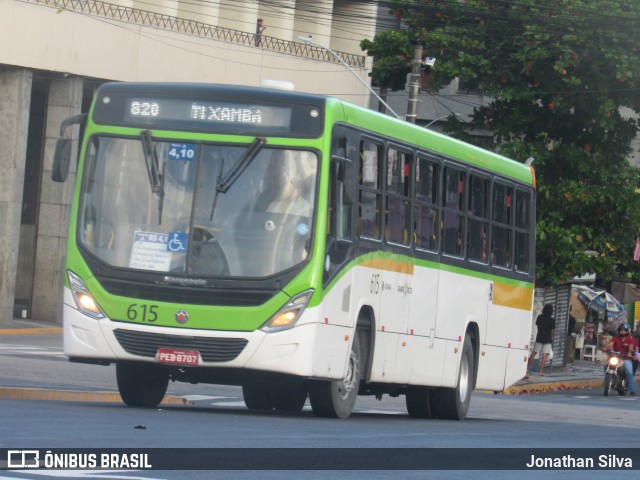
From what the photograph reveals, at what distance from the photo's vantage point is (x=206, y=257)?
14742 millimetres

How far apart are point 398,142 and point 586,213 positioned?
2101cm

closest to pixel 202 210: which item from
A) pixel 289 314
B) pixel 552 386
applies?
pixel 289 314

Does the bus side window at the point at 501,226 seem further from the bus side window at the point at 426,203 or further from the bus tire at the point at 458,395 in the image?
the bus side window at the point at 426,203

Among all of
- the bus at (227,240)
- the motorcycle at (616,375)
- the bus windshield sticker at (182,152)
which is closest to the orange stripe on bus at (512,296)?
the bus at (227,240)

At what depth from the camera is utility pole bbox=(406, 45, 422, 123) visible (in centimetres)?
3459

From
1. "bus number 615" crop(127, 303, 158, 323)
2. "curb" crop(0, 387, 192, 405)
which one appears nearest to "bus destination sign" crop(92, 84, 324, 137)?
"bus number 615" crop(127, 303, 158, 323)

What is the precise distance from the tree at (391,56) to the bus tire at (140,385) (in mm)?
23827

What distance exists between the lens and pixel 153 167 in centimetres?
1500

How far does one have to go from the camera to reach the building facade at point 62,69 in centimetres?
3859

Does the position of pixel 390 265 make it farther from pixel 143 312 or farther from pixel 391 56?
pixel 391 56

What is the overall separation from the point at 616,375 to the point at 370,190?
20686 millimetres

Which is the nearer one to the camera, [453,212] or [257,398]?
[453,212]

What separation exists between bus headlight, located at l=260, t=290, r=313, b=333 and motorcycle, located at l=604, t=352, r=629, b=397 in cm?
2180

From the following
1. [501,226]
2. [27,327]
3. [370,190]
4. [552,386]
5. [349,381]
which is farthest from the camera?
[27,327]
